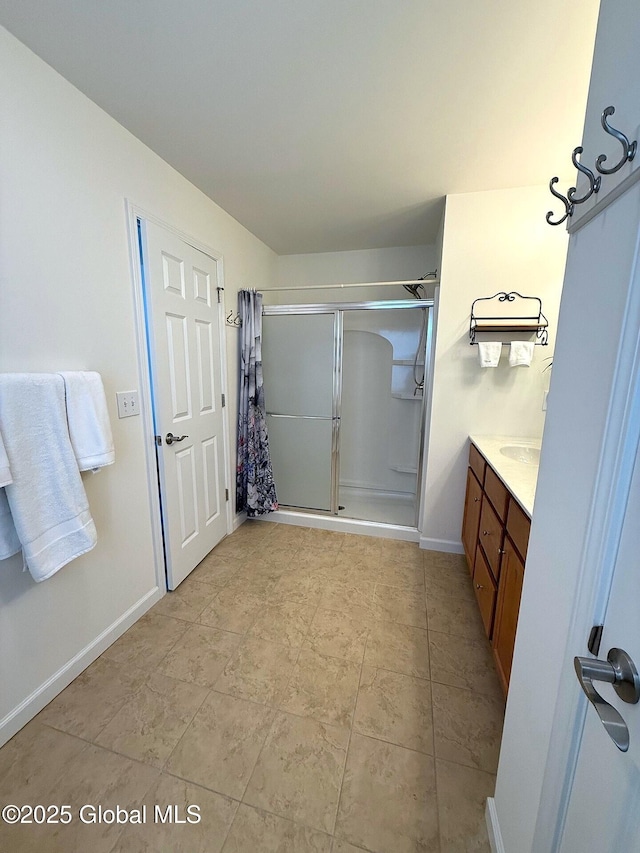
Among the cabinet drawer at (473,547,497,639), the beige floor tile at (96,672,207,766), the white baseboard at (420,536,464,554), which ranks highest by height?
the cabinet drawer at (473,547,497,639)

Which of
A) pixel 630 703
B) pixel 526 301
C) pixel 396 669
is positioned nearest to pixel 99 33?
pixel 630 703

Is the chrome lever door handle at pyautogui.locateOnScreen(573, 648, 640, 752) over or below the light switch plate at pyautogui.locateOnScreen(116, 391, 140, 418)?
below

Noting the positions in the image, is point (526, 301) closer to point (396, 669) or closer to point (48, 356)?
point (396, 669)

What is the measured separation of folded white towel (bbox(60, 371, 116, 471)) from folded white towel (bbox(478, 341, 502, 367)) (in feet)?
6.90

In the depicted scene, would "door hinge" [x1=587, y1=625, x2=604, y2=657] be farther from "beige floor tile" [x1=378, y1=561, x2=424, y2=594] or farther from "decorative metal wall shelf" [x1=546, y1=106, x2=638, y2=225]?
"beige floor tile" [x1=378, y1=561, x2=424, y2=594]

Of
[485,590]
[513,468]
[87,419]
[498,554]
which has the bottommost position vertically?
[485,590]

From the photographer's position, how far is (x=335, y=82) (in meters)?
1.30

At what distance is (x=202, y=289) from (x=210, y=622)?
2.00m

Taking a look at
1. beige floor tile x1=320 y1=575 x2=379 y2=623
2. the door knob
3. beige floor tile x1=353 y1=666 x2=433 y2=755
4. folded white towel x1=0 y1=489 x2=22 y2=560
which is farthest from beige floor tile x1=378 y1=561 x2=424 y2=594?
folded white towel x1=0 y1=489 x2=22 y2=560

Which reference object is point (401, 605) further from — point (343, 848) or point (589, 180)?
point (589, 180)

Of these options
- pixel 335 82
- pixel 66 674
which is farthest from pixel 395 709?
pixel 335 82

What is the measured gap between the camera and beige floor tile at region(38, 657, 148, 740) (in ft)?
4.25

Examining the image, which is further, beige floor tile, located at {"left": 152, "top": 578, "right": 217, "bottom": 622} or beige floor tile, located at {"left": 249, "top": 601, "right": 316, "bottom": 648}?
beige floor tile, located at {"left": 152, "top": 578, "right": 217, "bottom": 622}

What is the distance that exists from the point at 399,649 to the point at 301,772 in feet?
2.23
